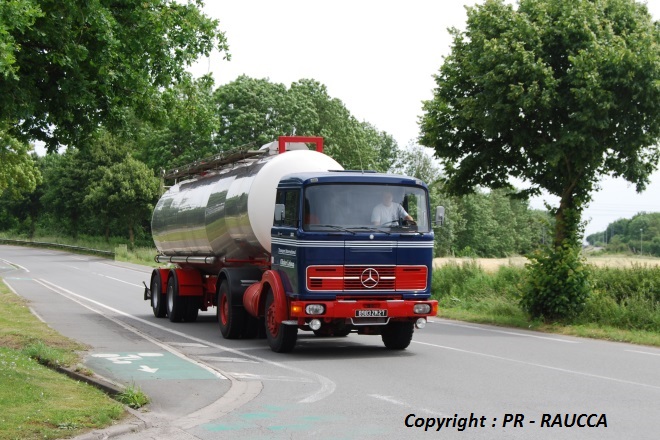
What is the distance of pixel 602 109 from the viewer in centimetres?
2047

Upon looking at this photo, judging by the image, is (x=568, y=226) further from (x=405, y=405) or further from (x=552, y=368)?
(x=405, y=405)

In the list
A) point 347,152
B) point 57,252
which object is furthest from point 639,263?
point 57,252

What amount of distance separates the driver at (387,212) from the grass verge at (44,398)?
5285 millimetres

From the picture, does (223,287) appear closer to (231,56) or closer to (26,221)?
(231,56)

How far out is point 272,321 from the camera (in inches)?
611

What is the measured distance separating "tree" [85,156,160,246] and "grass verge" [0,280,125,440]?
59.9 m

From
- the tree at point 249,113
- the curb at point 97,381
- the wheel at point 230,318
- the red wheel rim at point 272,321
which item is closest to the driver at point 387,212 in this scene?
the red wheel rim at point 272,321

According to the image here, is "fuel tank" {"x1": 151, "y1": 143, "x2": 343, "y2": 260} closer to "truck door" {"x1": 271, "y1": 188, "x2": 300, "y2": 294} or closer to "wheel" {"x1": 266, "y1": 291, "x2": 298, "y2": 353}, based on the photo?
"truck door" {"x1": 271, "y1": 188, "x2": 300, "y2": 294}

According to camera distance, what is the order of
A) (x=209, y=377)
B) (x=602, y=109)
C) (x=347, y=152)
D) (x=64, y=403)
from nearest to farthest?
1. (x=64, y=403)
2. (x=209, y=377)
3. (x=602, y=109)
4. (x=347, y=152)

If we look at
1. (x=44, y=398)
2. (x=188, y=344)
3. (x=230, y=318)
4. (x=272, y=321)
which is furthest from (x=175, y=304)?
(x=44, y=398)

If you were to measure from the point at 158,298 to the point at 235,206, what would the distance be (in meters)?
6.83

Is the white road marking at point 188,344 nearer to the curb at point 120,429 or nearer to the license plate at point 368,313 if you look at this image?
the license plate at point 368,313

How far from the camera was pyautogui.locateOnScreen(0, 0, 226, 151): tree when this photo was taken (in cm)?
1247

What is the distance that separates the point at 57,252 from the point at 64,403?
71583 mm
